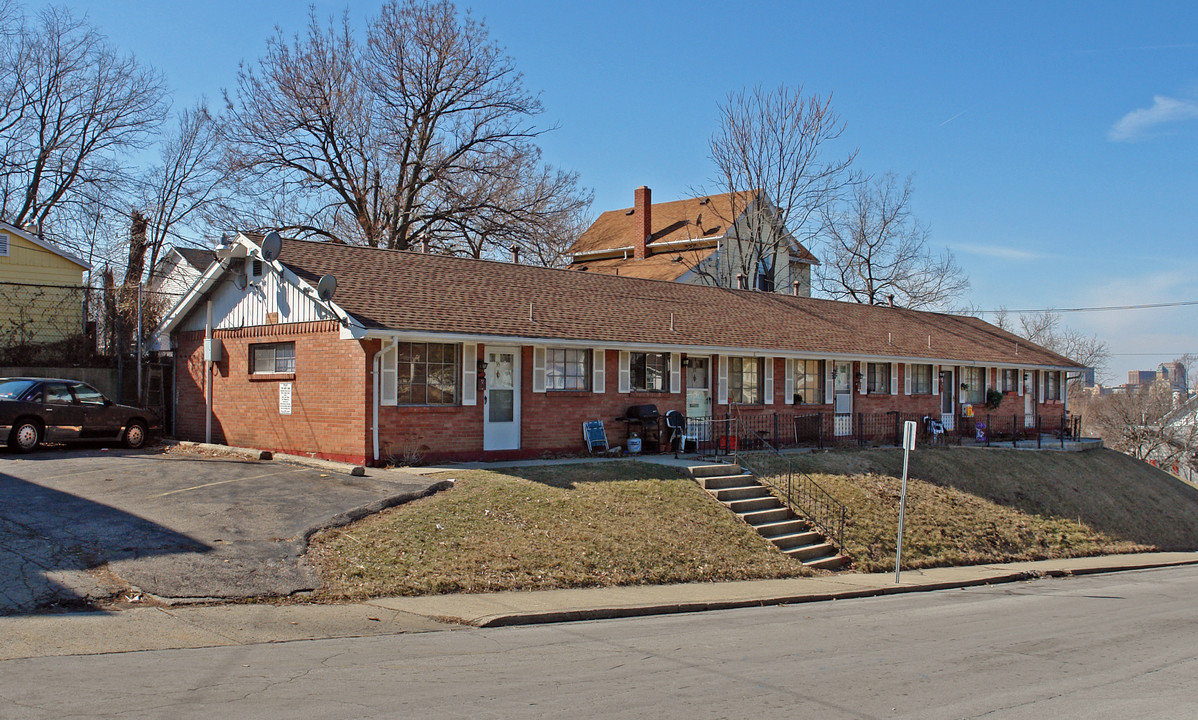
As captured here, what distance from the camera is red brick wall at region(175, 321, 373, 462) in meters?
16.9

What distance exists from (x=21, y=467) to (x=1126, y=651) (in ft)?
54.7

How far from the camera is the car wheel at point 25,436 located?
17.1m

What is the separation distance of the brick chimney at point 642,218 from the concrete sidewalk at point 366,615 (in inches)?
1216

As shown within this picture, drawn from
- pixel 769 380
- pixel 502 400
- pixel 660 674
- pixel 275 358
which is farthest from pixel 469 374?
pixel 660 674

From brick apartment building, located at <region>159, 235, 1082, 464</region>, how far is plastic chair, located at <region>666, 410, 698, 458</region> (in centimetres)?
48

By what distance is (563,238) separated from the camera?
3994 centimetres

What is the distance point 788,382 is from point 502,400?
9.77 metres

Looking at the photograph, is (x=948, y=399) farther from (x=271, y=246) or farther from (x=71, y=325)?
(x=71, y=325)

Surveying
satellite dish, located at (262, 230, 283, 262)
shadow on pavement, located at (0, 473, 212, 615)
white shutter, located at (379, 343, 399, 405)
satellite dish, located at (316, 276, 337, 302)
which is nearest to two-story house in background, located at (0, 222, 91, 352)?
satellite dish, located at (262, 230, 283, 262)

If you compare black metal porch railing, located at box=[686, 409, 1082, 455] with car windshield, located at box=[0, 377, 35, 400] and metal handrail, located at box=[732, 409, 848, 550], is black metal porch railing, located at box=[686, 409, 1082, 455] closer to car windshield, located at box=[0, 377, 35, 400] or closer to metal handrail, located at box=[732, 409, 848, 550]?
metal handrail, located at box=[732, 409, 848, 550]

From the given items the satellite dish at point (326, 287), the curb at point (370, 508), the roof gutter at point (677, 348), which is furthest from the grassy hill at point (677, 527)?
the satellite dish at point (326, 287)

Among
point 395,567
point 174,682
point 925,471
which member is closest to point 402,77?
point 925,471

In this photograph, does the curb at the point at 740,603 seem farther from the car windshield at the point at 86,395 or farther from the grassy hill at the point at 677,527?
the car windshield at the point at 86,395

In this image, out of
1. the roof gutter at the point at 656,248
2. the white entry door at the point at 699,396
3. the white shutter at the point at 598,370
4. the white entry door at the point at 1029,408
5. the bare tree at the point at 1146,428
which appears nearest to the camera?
the white shutter at the point at 598,370
